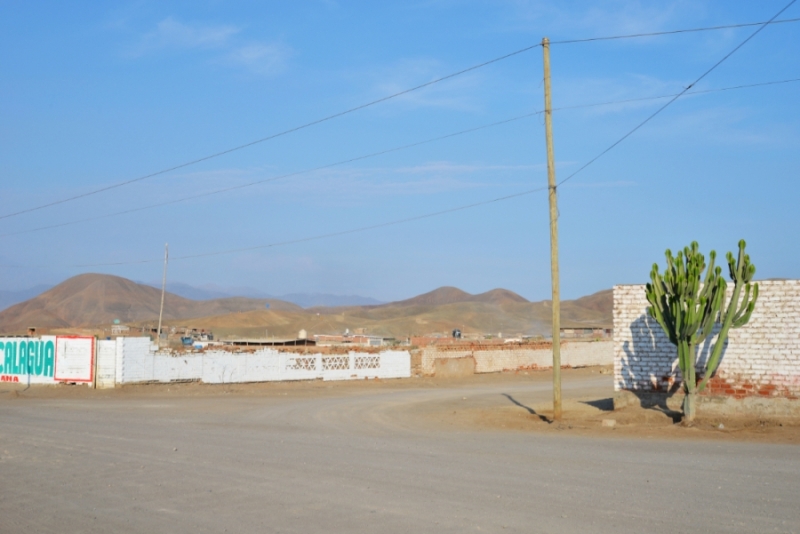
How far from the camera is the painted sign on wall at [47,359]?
111 ft

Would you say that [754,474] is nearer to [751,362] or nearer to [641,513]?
[641,513]

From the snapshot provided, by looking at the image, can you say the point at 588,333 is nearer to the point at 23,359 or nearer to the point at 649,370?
the point at 23,359

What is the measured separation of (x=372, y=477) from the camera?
39.7ft

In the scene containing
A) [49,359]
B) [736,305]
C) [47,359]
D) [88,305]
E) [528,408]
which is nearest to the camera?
[736,305]

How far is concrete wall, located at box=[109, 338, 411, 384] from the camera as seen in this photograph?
110ft

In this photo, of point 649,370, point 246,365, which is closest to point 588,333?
point 246,365

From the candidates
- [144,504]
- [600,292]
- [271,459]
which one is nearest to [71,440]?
[271,459]

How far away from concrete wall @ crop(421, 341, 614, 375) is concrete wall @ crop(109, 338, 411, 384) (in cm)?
185

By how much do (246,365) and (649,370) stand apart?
66.9 ft

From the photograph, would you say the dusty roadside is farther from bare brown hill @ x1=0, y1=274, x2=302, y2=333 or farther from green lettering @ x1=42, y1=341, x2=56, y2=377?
A: bare brown hill @ x1=0, y1=274, x2=302, y2=333

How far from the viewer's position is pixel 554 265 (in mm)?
21422

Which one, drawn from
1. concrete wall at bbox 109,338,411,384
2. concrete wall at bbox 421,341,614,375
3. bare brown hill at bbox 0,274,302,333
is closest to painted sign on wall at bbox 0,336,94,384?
concrete wall at bbox 109,338,411,384

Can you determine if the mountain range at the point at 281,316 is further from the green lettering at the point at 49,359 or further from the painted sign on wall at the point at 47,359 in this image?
the green lettering at the point at 49,359

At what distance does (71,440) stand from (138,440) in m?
1.37
